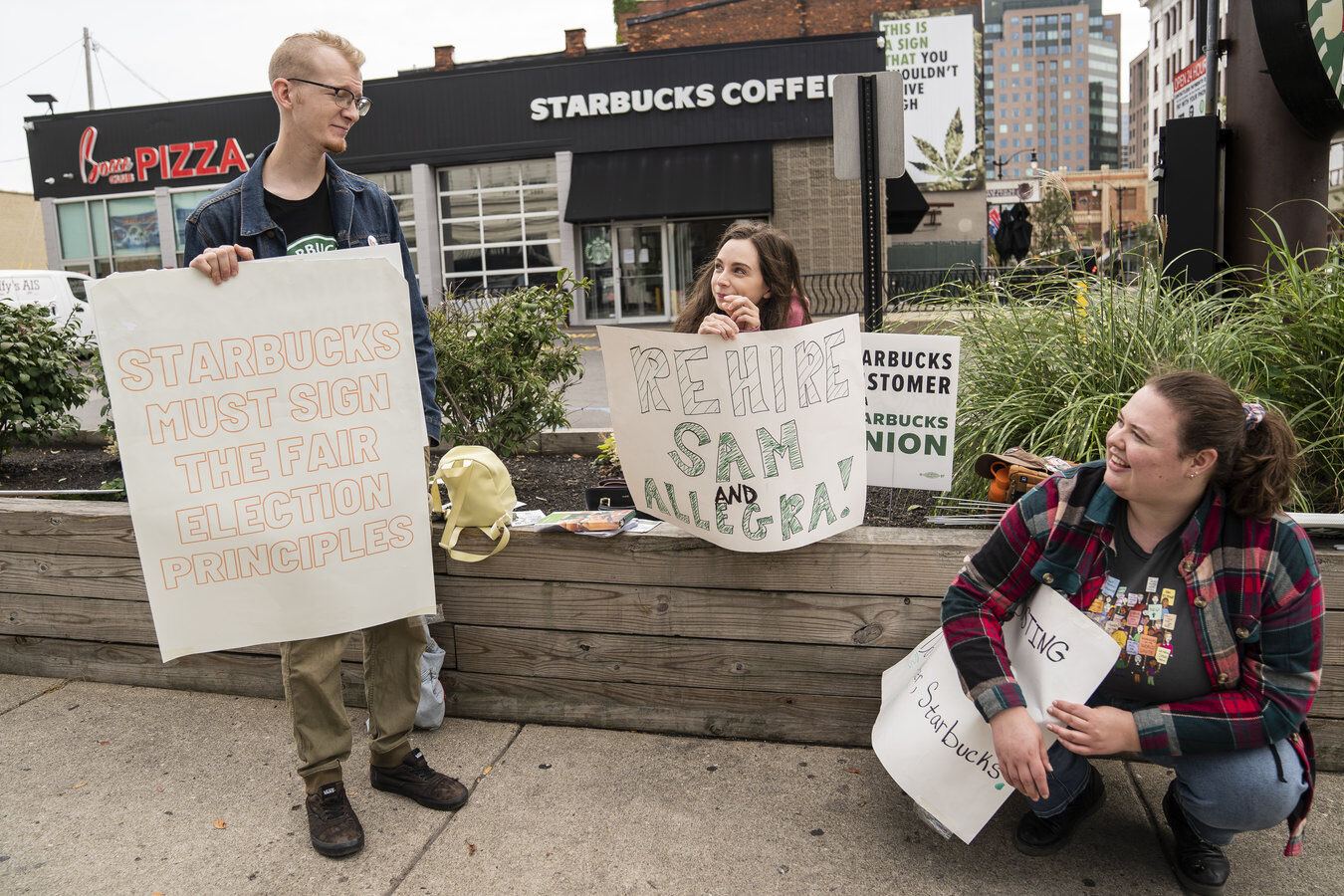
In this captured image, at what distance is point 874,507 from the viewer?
4.05 meters

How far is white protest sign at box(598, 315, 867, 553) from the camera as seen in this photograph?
2.86 metres

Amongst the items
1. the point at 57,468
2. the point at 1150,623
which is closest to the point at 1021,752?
the point at 1150,623

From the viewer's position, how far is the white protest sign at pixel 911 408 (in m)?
3.35

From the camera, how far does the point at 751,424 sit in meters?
2.86

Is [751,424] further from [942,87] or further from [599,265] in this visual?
[942,87]

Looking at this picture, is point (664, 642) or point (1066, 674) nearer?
point (1066, 674)

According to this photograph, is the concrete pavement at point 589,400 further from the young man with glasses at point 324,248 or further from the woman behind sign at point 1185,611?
the woman behind sign at point 1185,611

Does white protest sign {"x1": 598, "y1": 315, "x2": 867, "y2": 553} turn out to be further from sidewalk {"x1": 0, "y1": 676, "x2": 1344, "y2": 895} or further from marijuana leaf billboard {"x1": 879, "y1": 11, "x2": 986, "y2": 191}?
marijuana leaf billboard {"x1": 879, "y1": 11, "x2": 986, "y2": 191}

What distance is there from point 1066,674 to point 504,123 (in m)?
23.4

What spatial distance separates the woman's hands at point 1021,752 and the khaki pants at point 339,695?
1627 millimetres

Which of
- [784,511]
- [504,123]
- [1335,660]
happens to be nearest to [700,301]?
[784,511]

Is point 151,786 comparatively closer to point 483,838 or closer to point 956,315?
point 483,838

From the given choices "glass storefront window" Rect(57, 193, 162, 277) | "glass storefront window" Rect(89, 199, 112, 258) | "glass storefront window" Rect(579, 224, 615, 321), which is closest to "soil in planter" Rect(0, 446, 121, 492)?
"glass storefront window" Rect(579, 224, 615, 321)

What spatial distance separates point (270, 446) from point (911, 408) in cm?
207
